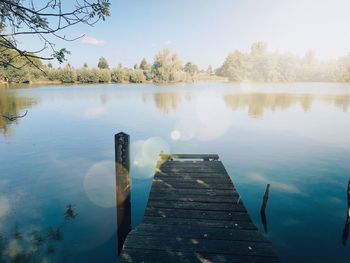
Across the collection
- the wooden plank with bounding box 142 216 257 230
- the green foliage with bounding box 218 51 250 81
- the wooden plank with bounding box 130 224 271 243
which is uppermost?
the green foliage with bounding box 218 51 250 81

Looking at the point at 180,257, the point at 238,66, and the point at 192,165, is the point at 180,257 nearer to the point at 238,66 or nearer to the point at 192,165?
the point at 192,165

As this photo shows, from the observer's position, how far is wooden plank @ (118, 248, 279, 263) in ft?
17.1

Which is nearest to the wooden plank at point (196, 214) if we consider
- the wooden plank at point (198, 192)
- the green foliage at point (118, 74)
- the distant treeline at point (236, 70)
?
the wooden plank at point (198, 192)

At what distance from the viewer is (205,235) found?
6.09m

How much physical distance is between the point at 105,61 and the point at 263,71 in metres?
84.3

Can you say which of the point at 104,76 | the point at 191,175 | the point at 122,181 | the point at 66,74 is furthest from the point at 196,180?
the point at 104,76

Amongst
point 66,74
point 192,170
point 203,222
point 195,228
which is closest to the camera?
point 195,228

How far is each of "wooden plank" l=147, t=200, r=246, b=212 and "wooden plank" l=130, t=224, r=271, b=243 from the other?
1.12 m

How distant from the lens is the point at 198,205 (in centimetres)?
771

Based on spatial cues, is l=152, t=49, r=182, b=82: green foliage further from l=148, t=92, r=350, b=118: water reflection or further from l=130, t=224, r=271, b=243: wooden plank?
l=130, t=224, r=271, b=243: wooden plank

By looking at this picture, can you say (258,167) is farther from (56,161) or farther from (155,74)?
(155,74)

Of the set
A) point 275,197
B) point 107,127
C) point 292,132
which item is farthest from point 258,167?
point 107,127

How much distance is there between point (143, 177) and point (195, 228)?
24.9 feet

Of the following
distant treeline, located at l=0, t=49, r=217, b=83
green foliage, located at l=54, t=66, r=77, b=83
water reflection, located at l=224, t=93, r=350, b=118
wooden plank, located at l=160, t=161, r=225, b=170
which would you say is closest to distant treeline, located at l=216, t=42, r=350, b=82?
distant treeline, located at l=0, t=49, r=217, b=83
